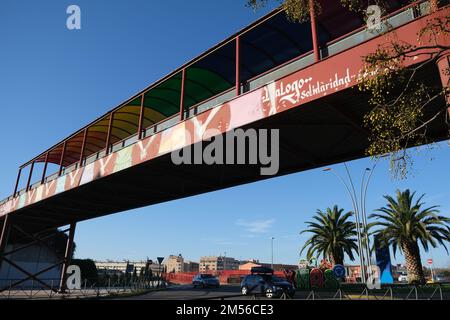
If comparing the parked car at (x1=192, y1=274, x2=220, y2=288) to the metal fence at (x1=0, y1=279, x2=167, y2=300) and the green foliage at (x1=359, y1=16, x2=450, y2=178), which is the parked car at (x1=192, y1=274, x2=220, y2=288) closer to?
the metal fence at (x1=0, y1=279, x2=167, y2=300)

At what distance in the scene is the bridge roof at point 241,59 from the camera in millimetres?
14125

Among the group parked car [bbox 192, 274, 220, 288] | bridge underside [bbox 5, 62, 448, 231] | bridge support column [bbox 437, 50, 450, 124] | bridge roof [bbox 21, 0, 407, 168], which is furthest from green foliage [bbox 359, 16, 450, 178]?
parked car [bbox 192, 274, 220, 288]

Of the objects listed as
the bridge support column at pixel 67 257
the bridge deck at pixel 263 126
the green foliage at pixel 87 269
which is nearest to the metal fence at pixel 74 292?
the bridge support column at pixel 67 257

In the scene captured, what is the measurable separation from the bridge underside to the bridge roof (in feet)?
9.54

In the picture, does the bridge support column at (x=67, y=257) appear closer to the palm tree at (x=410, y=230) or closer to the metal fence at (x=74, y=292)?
the metal fence at (x=74, y=292)

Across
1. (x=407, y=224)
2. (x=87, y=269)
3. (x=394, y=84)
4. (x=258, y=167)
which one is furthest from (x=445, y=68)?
(x=87, y=269)

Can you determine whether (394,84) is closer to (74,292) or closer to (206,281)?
(206,281)

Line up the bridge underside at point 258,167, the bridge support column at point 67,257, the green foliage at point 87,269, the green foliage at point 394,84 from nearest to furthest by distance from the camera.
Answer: the green foliage at point 394,84, the bridge underside at point 258,167, the bridge support column at point 67,257, the green foliage at point 87,269

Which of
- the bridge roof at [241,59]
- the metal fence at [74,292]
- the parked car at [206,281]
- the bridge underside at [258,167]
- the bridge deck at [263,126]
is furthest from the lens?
the parked car at [206,281]

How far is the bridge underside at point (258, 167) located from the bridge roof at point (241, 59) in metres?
2.91
